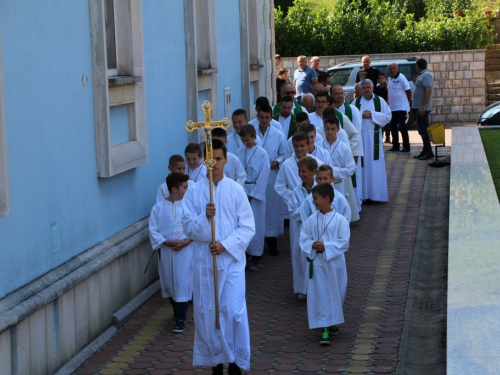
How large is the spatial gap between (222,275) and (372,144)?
28.5 feet

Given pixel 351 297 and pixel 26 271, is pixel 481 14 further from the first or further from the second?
pixel 26 271

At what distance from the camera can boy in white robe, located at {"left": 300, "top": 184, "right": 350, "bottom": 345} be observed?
325 inches

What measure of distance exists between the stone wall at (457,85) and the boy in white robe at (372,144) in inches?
472

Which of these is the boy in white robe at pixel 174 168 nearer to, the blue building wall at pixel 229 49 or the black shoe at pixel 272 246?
the black shoe at pixel 272 246

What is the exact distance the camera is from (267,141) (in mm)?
12383

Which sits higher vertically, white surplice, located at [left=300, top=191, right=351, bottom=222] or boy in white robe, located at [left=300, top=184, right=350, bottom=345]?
white surplice, located at [left=300, top=191, right=351, bottom=222]

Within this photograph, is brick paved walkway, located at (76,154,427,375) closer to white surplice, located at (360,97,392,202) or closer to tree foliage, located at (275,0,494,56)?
white surplice, located at (360,97,392,202)

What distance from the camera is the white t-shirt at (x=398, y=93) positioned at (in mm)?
19984

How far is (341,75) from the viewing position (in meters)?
25.5

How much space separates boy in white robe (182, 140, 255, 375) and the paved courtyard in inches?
18.7

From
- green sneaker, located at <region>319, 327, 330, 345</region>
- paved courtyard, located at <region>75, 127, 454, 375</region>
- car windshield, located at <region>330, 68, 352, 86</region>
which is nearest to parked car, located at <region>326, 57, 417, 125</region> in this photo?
car windshield, located at <region>330, 68, 352, 86</region>

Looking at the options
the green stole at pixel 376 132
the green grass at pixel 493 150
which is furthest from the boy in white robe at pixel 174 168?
the green stole at pixel 376 132

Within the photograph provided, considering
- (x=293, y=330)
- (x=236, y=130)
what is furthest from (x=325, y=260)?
(x=236, y=130)

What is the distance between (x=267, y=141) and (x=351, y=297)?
3311 millimetres
